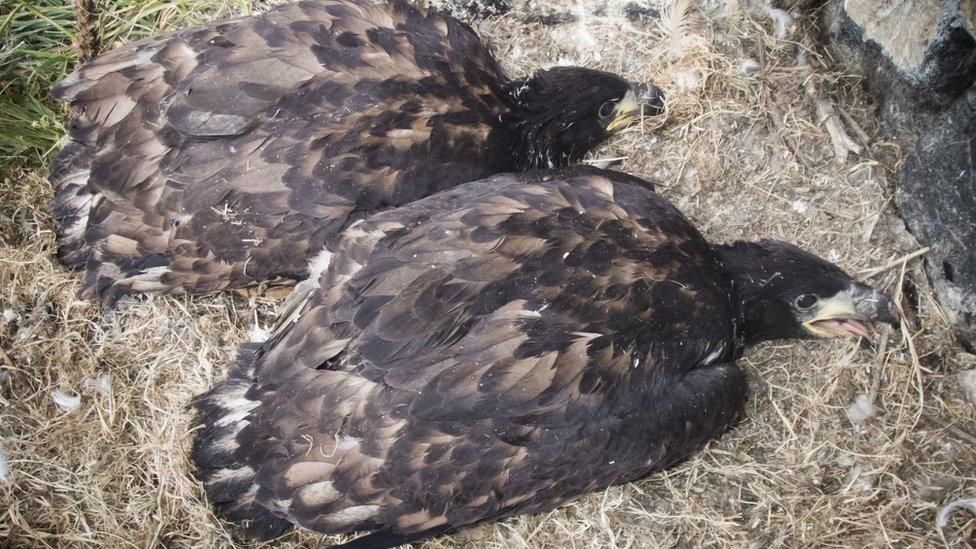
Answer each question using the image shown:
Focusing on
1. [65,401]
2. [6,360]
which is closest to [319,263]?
[65,401]

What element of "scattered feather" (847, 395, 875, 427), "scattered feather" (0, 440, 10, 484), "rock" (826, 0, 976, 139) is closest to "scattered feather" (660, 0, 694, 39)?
"rock" (826, 0, 976, 139)

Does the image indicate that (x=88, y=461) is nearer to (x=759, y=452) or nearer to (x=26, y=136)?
(x=26, y=136)

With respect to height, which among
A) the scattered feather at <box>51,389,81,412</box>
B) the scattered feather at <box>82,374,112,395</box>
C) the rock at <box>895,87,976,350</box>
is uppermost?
the rock at <box>895,87,976,350</box>

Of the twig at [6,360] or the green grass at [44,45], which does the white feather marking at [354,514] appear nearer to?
the twig at [6,360]

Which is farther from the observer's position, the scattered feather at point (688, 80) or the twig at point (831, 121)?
the scattered feather at point (688, 80)

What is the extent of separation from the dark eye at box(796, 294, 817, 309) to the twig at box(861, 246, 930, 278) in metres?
0.49

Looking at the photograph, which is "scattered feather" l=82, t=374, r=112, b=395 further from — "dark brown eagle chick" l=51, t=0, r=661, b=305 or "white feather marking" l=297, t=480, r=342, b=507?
"white feather marking" l=297, t=480, r=342, b=507

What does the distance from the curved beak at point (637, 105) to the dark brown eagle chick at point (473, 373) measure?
876 millimetres

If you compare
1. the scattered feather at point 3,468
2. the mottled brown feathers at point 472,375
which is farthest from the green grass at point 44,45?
the mottled brown feathers at point 472,375

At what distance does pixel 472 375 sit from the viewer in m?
2.85

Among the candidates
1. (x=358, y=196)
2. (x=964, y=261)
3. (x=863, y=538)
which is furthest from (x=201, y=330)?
(x=964, y=261)

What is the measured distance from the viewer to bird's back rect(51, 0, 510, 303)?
3277 mm

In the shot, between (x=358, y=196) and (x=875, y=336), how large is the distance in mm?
2510

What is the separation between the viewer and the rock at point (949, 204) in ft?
10.4
